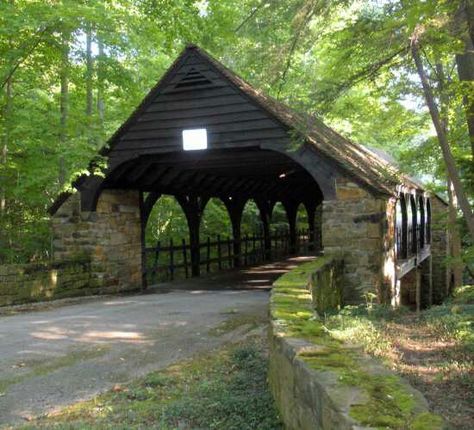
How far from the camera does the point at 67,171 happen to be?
44.0 ft

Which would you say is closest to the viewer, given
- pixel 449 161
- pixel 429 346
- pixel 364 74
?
pixel 429 346

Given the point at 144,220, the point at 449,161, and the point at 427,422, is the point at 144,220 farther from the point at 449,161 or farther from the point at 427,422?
the point at 427,422

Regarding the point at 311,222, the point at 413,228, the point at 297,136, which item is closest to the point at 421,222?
the point at 413,228

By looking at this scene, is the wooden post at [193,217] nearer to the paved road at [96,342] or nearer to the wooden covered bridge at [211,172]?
the wooden covered bridge at [211,172]

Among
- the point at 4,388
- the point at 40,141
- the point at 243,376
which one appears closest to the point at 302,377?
the point at 243,376

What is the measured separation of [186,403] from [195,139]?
7544mm

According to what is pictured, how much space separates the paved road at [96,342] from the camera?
478cm

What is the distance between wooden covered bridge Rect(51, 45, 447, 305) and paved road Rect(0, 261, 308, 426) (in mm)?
1846

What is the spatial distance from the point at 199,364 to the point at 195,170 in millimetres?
9572

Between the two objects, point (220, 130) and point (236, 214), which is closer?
point (220, 130)

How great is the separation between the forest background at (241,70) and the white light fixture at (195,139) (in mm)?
1508

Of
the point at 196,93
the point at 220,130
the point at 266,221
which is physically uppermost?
the point at 196,93

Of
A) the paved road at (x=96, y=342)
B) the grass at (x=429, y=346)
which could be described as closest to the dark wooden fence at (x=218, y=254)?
the paved road at (x=96, y=342)

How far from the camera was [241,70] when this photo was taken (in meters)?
10.6
